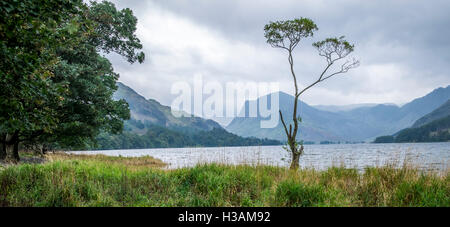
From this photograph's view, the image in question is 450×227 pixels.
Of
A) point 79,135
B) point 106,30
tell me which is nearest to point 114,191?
point 79,135

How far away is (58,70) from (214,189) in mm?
10513

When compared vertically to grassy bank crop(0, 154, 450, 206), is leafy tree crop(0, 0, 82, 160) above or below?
above

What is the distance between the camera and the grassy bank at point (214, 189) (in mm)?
6371

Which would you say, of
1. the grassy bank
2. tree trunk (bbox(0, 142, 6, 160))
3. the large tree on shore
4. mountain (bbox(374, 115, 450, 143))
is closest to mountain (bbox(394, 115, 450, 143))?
mountain (bbox(374, 115, 450, 143))

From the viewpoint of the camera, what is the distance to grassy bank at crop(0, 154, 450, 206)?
20.9 feet

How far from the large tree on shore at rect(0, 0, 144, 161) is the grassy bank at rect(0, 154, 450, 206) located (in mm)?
1599

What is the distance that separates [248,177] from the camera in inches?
331

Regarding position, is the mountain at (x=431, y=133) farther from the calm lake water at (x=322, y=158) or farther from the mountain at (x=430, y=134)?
the calm lake water at (x=322, y=158)

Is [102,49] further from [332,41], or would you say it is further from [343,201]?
[343,201]

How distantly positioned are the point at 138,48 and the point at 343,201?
66.5 ft

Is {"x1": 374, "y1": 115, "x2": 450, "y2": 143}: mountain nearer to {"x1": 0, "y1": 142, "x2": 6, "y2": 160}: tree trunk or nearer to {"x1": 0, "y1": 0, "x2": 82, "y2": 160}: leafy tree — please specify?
{"x1": 0, "y1": 142, "x2": 6, "y2": 160}: tree trunk

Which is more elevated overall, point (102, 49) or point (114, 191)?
point (102, 49)

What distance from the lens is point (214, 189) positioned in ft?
25.1
